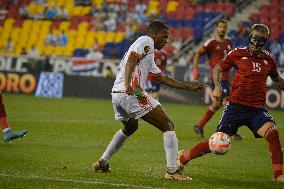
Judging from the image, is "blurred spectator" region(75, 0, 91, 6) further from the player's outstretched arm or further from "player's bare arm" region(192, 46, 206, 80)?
the player's outstretched arm

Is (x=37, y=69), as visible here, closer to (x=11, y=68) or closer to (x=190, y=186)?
(x=11, y=68)

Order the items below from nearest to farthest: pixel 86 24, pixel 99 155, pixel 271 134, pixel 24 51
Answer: pixel 271 134
pixel 99 155
pixel 86 24
pixel 24 51

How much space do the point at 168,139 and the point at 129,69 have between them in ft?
3.44

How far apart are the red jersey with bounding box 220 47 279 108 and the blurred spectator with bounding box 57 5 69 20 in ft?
89.1

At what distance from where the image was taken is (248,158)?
40.1ft

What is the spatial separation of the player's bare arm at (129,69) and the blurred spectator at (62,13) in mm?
27534

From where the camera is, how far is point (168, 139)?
30.2 ft

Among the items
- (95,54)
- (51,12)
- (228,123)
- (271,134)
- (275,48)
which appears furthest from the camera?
(51,12)

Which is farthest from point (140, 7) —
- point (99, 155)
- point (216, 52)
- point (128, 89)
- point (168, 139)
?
point (128, 89)

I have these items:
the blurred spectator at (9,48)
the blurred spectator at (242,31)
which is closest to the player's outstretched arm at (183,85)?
the blurred spectator at (242,31)

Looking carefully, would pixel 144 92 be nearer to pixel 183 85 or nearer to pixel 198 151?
pixel 183 85

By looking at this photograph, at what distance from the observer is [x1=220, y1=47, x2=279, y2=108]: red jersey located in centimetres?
967

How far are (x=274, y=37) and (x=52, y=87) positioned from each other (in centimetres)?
942

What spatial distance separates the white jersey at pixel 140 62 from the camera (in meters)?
9.17
